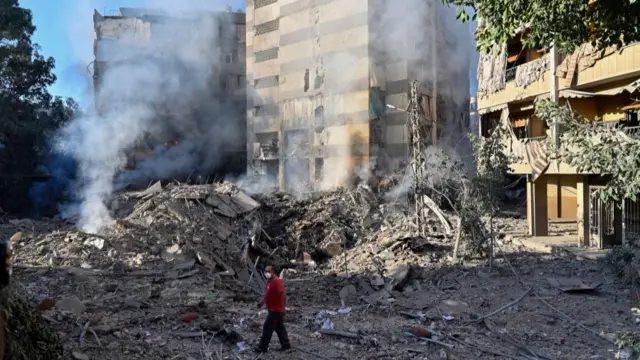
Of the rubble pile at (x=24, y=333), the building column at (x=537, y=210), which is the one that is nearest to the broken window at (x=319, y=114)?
the building column at (x=537, y=210)

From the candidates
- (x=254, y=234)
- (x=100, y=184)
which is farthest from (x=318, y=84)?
(x=254, y=234)

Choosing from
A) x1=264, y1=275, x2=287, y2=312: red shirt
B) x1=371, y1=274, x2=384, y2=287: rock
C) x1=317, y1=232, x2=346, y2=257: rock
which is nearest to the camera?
x1=264, y1=275, x2=287, y2=312: red shirt

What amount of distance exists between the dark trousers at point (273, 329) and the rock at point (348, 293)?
11.3 ft

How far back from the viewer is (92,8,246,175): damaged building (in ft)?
102

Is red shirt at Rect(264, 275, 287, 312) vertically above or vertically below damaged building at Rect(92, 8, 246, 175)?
below

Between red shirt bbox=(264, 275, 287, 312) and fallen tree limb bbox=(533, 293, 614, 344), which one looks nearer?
red shirt bbox=(264, 275, 287, 312)

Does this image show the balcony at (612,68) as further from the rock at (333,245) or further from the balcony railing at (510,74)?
the rock at (333,245)

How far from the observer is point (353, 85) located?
24.3m

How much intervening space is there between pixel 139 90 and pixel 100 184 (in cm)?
870

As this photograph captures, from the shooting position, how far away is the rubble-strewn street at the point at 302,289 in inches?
287

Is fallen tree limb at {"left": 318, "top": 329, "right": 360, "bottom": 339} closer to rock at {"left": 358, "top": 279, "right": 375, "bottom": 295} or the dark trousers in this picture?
the dark trousers

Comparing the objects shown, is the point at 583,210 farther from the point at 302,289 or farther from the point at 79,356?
the point at 79,356

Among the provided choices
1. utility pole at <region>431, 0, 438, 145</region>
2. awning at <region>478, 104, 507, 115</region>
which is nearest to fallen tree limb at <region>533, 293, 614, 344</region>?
awning at <region>478, 104, 507, 115</region>

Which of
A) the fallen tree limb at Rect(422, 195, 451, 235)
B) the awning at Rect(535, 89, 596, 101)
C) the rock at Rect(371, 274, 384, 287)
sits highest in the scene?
the awning at Rect(535, 89, 596, 101)
